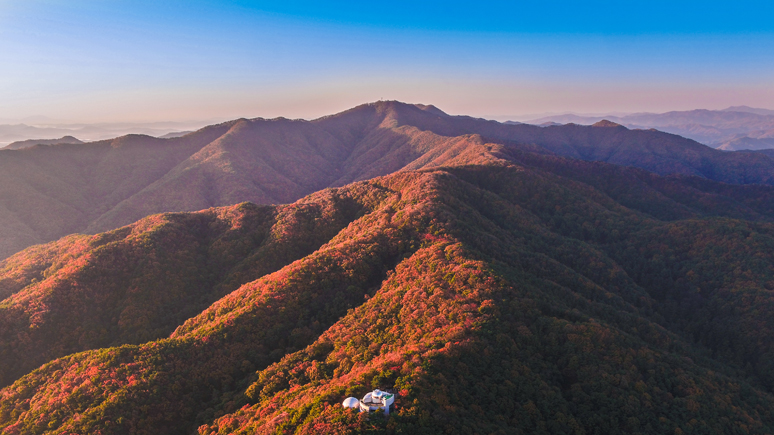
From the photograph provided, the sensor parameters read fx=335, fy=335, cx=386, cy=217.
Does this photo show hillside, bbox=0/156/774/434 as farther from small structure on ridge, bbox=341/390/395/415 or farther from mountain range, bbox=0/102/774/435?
small structure on ridge, bbox=341/390/395/415

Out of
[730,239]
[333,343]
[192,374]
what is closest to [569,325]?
[333,343]

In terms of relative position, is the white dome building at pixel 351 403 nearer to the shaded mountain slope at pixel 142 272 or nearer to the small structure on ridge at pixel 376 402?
the small structure on ridge at pixel 376 402

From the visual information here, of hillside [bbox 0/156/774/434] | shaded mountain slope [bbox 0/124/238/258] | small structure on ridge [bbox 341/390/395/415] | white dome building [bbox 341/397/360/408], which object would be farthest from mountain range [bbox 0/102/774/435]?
shaded mountain slope [bbox 0/124/238/258]

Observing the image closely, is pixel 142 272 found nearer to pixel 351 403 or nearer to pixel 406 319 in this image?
pixel 406 319

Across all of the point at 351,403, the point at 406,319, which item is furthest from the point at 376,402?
the point at 406,319

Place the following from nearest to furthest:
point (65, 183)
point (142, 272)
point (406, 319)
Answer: point (406, 319) < point (142, 272) < point (65, 183)

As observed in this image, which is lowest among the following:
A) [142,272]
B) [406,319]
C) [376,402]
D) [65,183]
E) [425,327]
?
[142,272]

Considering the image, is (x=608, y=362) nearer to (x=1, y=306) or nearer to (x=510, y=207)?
(x=510, y=207)
